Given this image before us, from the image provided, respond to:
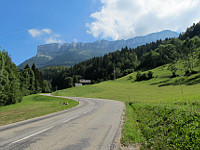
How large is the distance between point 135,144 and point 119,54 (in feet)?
568

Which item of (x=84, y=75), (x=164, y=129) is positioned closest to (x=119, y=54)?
(x=84, y=75)

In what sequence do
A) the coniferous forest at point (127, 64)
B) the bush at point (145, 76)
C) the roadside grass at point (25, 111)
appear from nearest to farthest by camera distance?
the roadside grass at point (25, 111)
the coniferous forest at point (127, 64)
the bush at point (145, 76)

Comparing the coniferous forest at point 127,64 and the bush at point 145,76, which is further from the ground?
the coniferous forest at point 127,64

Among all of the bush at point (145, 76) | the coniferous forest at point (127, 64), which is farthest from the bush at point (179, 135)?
the bush at point (145, 76)

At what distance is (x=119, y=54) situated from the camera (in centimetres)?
17688

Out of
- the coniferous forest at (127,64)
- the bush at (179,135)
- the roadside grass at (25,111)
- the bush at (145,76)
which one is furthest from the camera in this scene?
the bush at (145,76)

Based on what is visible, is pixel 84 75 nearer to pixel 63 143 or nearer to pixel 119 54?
pixel 119 54

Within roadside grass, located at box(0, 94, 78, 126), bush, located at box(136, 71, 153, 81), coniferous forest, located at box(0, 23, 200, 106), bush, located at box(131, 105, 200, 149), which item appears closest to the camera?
bush, located at box(131, 105, 200, 149)

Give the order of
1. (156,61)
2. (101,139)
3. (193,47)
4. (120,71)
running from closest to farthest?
(101,139)
(193,47)
(156,61)
(120,71)

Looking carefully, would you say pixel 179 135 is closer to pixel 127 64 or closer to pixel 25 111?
pixel 25 111

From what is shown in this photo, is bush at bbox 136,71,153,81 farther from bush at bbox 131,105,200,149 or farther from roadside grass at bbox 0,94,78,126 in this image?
bush at bbox 131,105,200,149

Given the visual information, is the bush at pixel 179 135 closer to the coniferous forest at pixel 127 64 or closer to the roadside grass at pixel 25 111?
the roadside grass at pixel 25 111

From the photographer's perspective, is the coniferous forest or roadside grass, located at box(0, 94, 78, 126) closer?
roadside grass, located at box(0, 94, 78, 126)

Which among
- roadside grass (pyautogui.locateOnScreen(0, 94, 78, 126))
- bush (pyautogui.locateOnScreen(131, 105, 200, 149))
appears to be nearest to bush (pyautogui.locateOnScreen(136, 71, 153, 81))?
roadside grass (pyautogui.locateOnScreen(0, 94, 78, 126))
